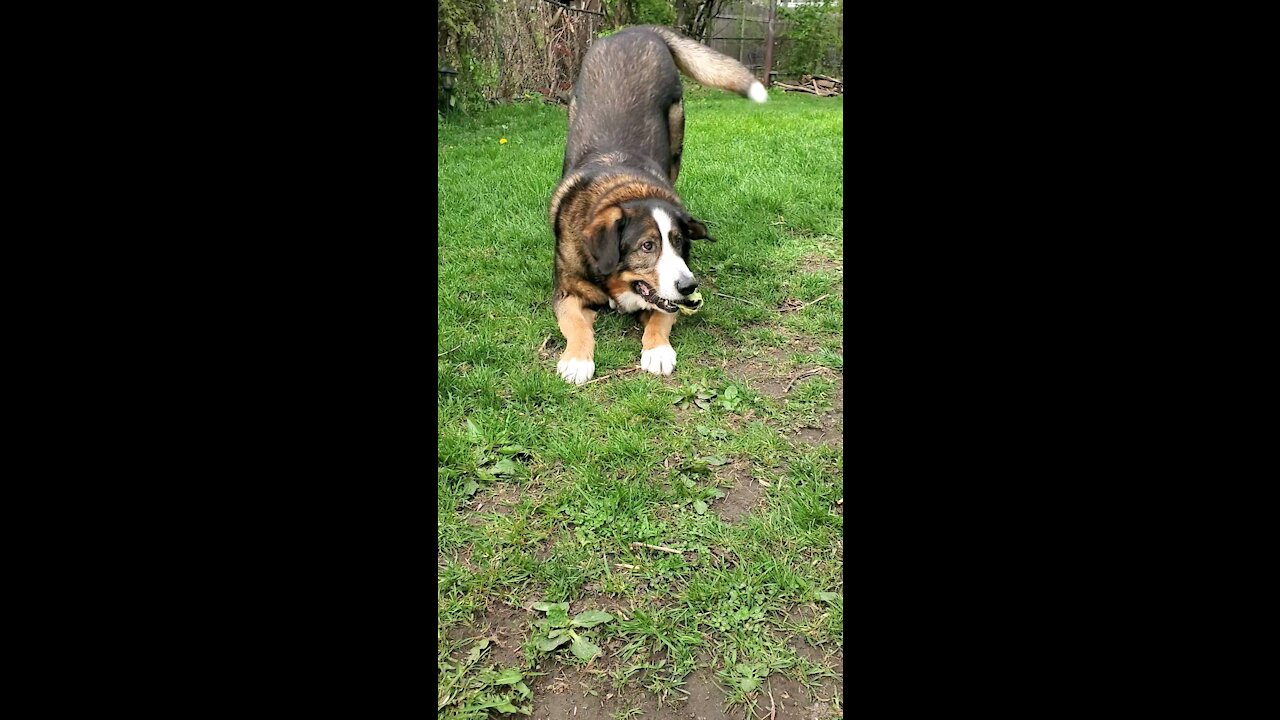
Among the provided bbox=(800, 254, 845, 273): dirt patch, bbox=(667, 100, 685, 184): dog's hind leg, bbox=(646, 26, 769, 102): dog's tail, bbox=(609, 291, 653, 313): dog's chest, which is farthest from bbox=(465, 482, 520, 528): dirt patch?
bbox=(667, 100, 685, 184): dog's hind leg

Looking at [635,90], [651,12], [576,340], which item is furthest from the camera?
[651,12]

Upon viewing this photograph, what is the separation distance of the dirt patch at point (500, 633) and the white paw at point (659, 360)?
1.65 meters

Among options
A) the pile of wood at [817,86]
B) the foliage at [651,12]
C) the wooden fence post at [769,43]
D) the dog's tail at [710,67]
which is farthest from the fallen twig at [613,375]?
the wooden fence post at [769,43]

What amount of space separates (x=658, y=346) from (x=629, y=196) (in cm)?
112

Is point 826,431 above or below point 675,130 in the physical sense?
below

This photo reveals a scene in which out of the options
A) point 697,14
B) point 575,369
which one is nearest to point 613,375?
point 575,369

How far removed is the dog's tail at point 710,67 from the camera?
5352mm

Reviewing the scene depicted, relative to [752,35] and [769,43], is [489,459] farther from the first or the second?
[752,35]

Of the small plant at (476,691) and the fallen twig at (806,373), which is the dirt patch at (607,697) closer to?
the small plant at (476,691)

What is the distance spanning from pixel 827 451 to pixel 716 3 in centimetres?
1868

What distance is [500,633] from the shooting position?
6.55 feet

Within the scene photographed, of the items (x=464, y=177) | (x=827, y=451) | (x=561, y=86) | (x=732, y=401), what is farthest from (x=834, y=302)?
(x=561, y=86)

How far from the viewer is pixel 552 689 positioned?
6.02 ft

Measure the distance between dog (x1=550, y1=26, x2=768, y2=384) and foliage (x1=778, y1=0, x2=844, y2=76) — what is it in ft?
47.7
